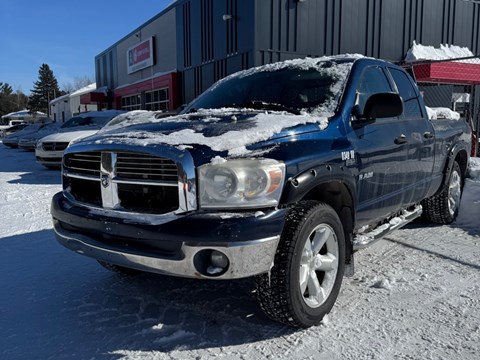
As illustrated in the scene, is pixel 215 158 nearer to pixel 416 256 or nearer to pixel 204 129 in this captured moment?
pixel 204 129

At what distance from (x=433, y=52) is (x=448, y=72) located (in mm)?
2910

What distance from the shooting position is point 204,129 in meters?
2.75

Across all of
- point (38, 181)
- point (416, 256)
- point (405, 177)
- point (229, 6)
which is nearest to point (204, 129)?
point (405, 177)

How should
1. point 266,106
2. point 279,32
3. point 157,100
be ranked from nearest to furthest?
point 266,106, point 279,32, point 157,100

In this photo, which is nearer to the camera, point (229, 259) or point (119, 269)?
point (229, 259)

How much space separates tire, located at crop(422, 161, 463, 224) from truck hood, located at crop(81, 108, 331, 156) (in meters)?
2.71

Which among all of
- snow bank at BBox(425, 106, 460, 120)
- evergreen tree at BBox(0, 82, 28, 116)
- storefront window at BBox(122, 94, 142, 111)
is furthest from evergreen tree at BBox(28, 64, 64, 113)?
snow bank at BBox(425, 106, 460, 120)

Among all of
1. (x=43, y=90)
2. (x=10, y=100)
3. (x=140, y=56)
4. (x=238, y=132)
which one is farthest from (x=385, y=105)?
(x=10, y=100)

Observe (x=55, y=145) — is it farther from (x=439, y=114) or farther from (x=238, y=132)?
(x=238, y=132)

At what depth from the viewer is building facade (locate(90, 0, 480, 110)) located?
13.5 meters

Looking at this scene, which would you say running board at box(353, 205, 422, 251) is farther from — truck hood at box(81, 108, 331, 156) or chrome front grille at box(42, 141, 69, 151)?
chrome front grille at box(42, 141, 69, 151)

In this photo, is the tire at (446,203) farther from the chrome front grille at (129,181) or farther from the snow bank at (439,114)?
the chrome front grille at (129,181)

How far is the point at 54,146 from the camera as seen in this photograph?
10.6 meters

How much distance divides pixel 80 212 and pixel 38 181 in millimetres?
7521
